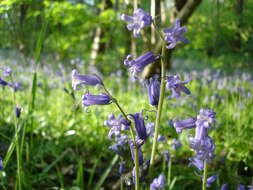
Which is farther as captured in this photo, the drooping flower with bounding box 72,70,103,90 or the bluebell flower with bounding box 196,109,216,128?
the drooping flower with bounding box 72,70,103,90

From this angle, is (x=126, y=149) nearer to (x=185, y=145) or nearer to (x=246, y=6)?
(x=185, y=145)

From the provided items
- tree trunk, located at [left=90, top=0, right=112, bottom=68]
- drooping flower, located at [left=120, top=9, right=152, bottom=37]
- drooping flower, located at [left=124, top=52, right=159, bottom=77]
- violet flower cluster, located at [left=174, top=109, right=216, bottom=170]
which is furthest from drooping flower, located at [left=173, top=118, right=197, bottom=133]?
tree trunk, located at [left=90, top=0, right=112, bottom=68]

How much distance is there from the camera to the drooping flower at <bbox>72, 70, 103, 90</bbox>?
1128mm

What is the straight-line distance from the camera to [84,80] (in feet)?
3.76

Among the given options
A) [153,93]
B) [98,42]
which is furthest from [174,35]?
[98,42]

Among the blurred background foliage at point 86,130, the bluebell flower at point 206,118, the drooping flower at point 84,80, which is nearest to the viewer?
the bluebell flower at point 206,118

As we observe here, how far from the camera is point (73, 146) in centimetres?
316

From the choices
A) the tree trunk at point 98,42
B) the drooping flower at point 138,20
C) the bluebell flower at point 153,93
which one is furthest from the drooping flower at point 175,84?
the tree trunk at point 98,42

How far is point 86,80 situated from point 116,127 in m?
0.23

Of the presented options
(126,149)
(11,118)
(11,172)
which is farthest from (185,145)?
(11,118)

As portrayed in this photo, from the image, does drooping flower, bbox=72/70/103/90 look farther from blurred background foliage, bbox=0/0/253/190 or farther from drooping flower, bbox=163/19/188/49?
drooping flower, bbox=163/19/188/49

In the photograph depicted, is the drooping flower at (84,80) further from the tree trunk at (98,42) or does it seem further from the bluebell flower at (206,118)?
the tree trunk at (98,42)

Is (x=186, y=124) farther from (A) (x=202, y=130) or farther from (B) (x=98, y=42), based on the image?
(B) (x=98, y=42)

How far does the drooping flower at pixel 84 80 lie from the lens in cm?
113
